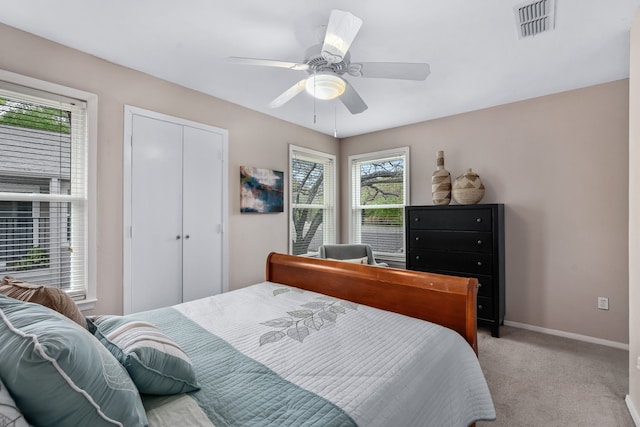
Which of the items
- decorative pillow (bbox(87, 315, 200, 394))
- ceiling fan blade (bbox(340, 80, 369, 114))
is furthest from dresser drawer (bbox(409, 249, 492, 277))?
decorative pillow (bbox(87, 315, 200, 394))

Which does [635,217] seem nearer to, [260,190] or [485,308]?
[485,308]

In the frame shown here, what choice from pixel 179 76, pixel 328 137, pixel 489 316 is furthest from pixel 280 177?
pixel 489 316

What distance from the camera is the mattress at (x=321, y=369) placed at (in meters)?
0.96

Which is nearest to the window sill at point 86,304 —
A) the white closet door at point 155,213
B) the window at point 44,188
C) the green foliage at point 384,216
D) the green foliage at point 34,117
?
the window at point 44,188

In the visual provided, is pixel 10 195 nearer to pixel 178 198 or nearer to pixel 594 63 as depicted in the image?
pixel 178 198

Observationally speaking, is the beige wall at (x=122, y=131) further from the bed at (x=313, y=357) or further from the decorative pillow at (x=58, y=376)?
the decorative pillow at (x=58, y=376)

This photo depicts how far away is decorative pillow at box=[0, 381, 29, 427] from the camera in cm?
58

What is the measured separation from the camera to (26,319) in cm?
78

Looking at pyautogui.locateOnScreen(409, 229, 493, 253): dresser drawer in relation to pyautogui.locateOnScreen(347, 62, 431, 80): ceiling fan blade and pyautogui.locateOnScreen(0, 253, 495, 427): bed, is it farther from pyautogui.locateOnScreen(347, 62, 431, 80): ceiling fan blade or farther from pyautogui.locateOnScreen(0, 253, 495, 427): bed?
pyautogui.locateOnScreen(347, 62, 431, 80): ceiling fan blade

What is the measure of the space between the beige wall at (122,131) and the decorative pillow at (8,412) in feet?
7.04

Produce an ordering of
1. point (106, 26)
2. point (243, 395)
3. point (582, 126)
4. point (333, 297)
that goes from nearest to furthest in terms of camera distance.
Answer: point (243, 395) < point (106, 26) < point (333, 297) < point (582, 126)

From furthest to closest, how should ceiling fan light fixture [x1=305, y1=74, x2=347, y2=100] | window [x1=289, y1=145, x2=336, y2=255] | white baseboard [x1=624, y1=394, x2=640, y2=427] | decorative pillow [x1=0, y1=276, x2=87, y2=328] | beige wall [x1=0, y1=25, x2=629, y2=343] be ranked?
window [x1=289, y1=145, x2=336, y2=255] < beige wall [x1=0, y1=25, x2=629, y2=343] < ceiling fan light fixture [x1=305, y1=74, x2=347, y2=100] < white baseboard [x1=624, y1=394, x2=640, y2=427] < decorative pillow [x1=0, y1=276, x2=87, y2=328]

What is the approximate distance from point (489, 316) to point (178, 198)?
3304 millimetres

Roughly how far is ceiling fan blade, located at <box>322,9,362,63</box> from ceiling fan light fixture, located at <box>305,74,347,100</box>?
0.48 feet
